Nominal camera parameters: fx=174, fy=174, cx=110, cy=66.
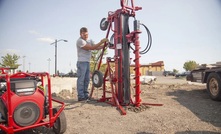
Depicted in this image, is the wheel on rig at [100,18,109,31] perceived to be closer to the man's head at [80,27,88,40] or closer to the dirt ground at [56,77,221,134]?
the man's head at [80,27,88,40]

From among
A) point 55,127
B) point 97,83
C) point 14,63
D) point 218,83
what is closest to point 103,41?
point 97,83

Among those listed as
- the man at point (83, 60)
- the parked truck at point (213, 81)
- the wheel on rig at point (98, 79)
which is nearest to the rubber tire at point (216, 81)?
the parked truck at point (213, 81)

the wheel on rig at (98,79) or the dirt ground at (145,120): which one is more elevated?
the wheel on rig at (98,79)

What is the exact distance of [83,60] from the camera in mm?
5781

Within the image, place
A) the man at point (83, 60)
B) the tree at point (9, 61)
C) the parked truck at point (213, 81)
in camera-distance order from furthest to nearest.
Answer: the tree at point (9, 61), the parked truck at point (213, 81), the man at point (83, 60)

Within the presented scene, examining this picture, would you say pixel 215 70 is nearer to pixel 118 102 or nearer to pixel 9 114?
pixel 118 102

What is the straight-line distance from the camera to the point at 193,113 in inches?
169

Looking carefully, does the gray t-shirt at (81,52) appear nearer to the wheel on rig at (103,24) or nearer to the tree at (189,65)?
the wheel on rig at (103,24)

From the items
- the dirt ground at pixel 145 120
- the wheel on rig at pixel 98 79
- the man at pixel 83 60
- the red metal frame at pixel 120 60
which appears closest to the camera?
the dirt ground at pixel 145 120

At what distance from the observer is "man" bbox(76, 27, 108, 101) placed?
5.63 m

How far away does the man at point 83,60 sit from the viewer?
5630 millimetres

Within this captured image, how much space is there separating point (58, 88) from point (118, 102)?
369 cm

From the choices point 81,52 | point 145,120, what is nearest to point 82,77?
point 81,52

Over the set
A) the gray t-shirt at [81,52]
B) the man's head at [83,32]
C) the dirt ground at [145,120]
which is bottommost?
the dirt ground at [145,120]
